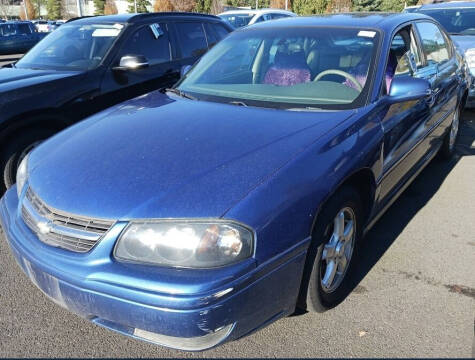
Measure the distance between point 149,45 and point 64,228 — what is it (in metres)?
3.48

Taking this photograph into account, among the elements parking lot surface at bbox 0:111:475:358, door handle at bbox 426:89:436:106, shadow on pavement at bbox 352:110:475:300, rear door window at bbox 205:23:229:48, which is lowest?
shadow on pavement at bbox 352:110:475:300

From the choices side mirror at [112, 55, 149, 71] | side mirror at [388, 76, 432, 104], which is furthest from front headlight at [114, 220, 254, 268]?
side mirror at [112, 55, 149, 71]

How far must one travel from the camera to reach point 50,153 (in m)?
2.56

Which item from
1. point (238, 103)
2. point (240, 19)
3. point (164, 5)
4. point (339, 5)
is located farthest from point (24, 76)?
point (164, 5)

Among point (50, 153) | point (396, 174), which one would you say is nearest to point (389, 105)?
point (396, 174)

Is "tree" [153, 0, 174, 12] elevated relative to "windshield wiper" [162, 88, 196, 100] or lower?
elevated

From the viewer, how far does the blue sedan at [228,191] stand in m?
1.83

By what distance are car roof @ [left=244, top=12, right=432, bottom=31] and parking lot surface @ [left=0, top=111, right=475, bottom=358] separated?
5.03 feet

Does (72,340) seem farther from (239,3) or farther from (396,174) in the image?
(239,3)

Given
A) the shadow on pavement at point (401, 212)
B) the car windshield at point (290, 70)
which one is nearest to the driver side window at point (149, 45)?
the car windshield at point (290, 70)

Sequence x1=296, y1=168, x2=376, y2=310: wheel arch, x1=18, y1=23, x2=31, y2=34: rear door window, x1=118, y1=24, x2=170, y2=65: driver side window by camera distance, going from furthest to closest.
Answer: x1=18, y1=23, x2=31, y2=34: rear door window
x1=118, y1=24, x2=170, y2=65: driver side window
x1=296, y1=168, x2=376, y2=310: wheel arch

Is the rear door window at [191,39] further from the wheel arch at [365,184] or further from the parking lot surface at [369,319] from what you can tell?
the wheel arch at [365,184]

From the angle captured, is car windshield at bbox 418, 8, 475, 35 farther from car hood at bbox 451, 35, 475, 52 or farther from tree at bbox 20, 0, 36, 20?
tree at bbox 20, 0, 36, 20

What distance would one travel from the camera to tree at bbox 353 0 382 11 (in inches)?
1471
